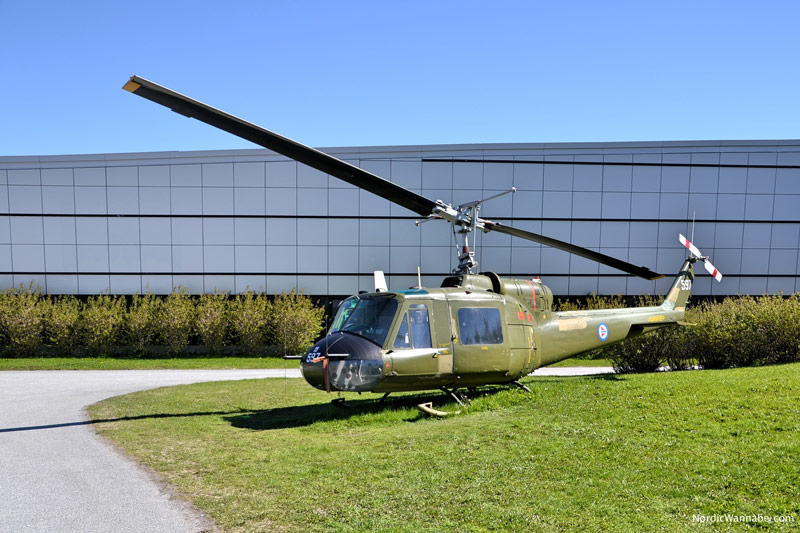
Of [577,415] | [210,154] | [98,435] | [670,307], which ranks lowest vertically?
[98,435]

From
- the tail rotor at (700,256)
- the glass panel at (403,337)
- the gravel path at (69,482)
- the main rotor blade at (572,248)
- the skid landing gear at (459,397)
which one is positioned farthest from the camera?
the tail rotor at (700,256)

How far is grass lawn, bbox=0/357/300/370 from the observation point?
18.0 meters

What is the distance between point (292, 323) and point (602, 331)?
12.9 metres

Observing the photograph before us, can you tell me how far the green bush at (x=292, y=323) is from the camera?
67.5ft

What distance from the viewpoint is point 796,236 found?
75.7 feet

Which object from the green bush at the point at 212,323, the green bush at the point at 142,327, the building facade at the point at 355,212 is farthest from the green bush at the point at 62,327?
the green bush at the point at 212,323

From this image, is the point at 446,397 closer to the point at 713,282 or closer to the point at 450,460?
the point at 450,460

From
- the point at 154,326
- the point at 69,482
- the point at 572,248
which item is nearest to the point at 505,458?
the point at 572,248

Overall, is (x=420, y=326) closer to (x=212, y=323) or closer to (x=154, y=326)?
(x=212, y=323)

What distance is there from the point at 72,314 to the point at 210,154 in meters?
8.66

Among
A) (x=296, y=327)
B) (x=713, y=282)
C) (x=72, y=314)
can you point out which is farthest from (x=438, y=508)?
(x=713, y=282)

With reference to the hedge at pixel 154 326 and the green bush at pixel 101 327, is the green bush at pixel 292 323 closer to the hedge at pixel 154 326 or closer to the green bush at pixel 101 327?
the hedge at pixel 154 326

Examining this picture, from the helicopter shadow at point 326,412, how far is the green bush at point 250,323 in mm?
10327

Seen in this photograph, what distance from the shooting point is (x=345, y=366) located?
852 cm
